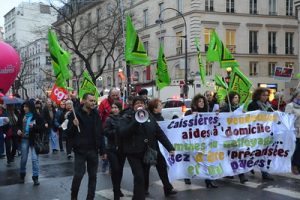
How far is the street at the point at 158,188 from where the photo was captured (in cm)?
765

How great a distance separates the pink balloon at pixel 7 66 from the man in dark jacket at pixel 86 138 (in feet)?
16.2

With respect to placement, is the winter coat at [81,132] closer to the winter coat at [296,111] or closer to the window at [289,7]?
the winter coat at [296,111]

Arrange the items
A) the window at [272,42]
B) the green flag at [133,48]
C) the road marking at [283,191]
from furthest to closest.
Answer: the window at [272,42]
the green flag at [133,48]
the road marking at [283,191]

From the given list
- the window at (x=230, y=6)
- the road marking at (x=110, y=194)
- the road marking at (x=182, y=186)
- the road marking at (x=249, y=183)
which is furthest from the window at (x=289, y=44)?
the road marking at (x=110, y=194)

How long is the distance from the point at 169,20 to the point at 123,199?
141 feet

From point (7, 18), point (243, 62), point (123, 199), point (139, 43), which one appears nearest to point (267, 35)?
point (243, 62)

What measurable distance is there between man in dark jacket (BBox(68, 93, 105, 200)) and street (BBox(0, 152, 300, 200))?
954 mm

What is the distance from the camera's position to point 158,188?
8320 millimetres

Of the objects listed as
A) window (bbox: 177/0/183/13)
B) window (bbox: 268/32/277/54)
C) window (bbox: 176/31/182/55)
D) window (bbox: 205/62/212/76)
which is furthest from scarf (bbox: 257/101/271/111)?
window (bbox: 268/32/277/54)

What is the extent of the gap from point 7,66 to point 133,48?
3.29 metres

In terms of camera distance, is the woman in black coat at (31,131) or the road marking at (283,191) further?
the woman in black coat at (31,131)

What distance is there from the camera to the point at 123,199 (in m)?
7.57

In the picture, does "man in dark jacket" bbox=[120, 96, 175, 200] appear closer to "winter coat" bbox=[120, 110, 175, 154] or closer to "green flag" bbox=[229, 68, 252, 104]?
"winter coat" bbox=[120, 110, 175, 154]

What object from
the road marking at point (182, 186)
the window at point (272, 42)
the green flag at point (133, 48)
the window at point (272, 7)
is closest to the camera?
the road marking at point (182, 186)
